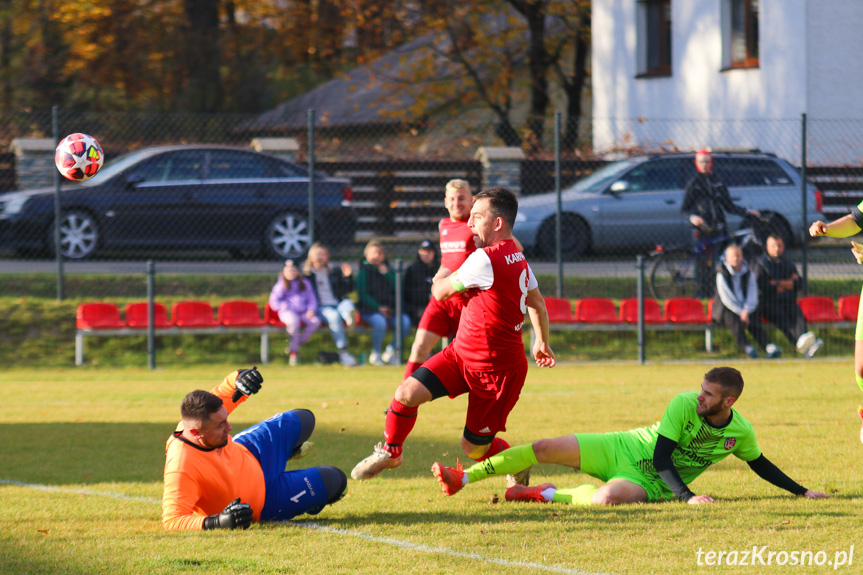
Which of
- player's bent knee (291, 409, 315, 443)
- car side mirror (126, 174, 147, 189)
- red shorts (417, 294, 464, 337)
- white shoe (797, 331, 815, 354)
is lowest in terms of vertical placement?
white shoe (797, 331, 815, 354)

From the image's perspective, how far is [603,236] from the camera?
16109 millimetres

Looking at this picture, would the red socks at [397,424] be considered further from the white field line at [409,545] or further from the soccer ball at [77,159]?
the soccer ball at [77,159]

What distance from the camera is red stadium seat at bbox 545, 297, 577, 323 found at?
1362cm

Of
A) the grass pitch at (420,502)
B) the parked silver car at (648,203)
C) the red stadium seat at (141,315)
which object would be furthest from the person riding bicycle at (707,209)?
the red stadium seat at (141,315)

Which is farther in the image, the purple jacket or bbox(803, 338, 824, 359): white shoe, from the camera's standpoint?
the purple jacket

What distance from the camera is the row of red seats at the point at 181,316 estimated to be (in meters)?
13.5

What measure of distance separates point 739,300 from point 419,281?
13.5 feet

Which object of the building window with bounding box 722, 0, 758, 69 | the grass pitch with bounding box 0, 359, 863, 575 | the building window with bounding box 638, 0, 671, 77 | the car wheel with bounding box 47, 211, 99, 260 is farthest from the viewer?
the building window with bounding box 638, 0, 671, 77

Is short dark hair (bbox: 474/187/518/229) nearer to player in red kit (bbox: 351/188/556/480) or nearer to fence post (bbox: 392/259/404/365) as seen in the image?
player in red kit (bbox: 351/188/556/480)

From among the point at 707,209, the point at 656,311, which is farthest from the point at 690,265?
the point at 656,311

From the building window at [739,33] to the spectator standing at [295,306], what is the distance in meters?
13.7

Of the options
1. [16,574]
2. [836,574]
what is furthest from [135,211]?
[836,574]

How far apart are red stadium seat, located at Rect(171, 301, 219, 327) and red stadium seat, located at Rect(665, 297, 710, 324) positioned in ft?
19.5

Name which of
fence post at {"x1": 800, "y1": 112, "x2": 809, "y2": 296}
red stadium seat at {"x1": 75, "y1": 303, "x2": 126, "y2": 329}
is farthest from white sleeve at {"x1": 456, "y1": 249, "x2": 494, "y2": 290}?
fence post at {"x1": 800, "y1": 112, "x2": 809, "y2": 296}
